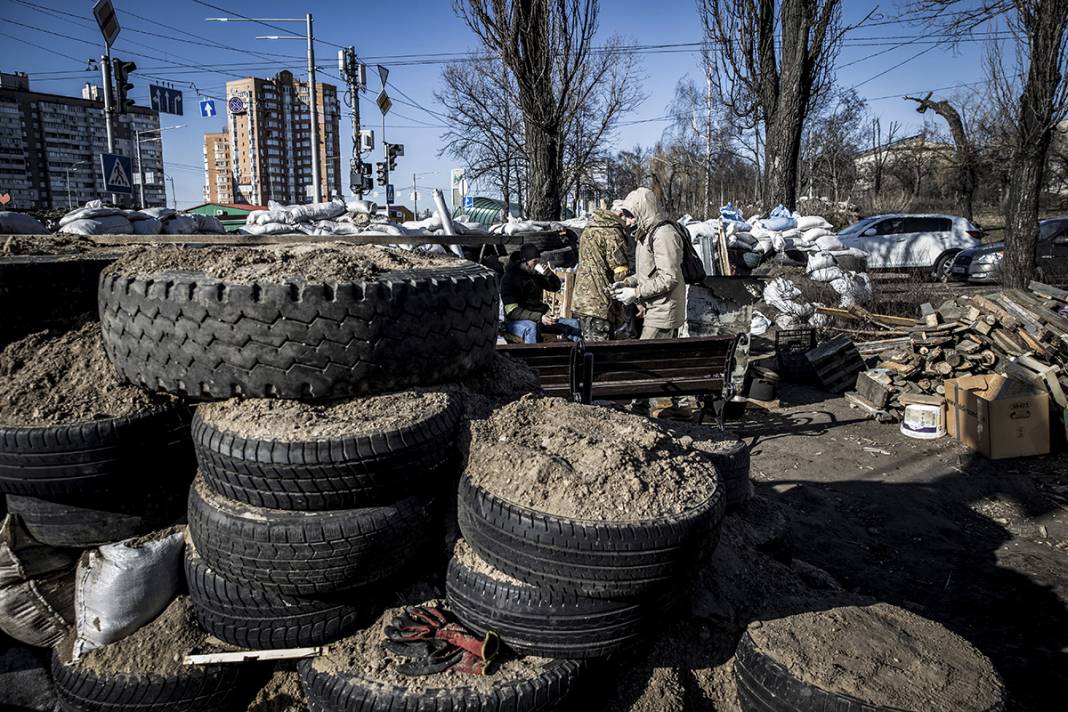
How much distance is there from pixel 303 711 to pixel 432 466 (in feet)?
3.11

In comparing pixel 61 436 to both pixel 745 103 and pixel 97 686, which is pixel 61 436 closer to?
pixel 97 686

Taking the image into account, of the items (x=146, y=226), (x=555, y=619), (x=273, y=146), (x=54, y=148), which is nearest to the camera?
(x=555, y=619)

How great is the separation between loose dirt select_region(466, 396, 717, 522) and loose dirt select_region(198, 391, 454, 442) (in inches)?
9.6

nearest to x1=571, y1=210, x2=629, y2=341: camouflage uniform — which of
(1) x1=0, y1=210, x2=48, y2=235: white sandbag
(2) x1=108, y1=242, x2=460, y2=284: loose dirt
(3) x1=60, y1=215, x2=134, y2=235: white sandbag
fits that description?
(2) x1=108, y1=242, x2=460, y2=284: loose dirt

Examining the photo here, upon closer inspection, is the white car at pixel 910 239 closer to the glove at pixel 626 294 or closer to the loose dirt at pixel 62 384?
the glove at pixel 626 294

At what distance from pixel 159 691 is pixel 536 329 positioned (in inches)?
195

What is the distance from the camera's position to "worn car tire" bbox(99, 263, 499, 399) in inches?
90.3

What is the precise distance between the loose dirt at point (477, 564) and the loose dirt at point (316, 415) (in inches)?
17.8

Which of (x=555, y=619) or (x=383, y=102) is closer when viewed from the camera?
(x=555, y=619)

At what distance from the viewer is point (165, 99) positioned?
2659 centimetres

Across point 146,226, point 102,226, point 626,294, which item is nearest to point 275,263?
point 626,294

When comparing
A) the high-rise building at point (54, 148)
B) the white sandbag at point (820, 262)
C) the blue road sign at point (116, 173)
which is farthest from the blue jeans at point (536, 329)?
the high-rise building at point (54, 148)

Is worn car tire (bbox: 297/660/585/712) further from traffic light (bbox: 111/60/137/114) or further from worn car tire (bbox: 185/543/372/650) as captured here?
traffic light (bbox: 111/60/137/114)

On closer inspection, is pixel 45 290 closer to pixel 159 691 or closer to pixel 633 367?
pixel 159 691
